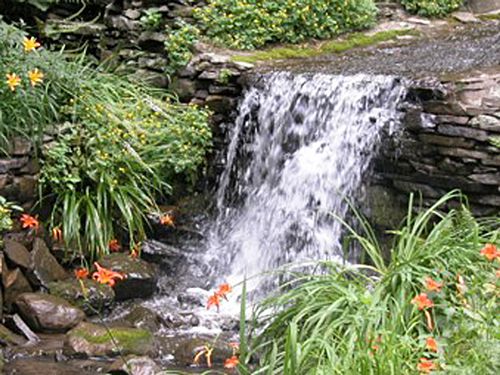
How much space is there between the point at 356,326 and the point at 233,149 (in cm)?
383

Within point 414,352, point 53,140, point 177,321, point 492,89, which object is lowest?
point 177,321

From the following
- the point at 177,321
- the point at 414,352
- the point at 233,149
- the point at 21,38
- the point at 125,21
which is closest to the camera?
the point at 414,352

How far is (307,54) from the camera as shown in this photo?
7711mm

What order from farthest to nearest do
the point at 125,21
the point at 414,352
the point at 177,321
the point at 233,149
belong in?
the point at 125,21 < the point at 233,149 < the point at 177,321 < the point at 414,352

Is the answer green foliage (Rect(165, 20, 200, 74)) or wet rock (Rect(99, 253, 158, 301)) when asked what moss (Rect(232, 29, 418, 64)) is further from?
wet rock (Rect(99, 253, 158, 301))

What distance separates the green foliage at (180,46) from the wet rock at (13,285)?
8.95 ft

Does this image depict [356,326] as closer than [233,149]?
Yes

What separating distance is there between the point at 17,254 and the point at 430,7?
5.87 meters

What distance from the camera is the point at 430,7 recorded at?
357 inches

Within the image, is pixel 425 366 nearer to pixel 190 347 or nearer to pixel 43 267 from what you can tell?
pixel 190 347

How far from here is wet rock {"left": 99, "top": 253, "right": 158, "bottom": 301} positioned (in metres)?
5.50

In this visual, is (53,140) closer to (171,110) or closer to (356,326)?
(171,110)

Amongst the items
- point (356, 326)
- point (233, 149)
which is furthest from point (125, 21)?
point (356, 326)

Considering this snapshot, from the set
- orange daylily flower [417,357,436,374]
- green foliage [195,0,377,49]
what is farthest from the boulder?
orange daylily flower [417,357,436,374]
